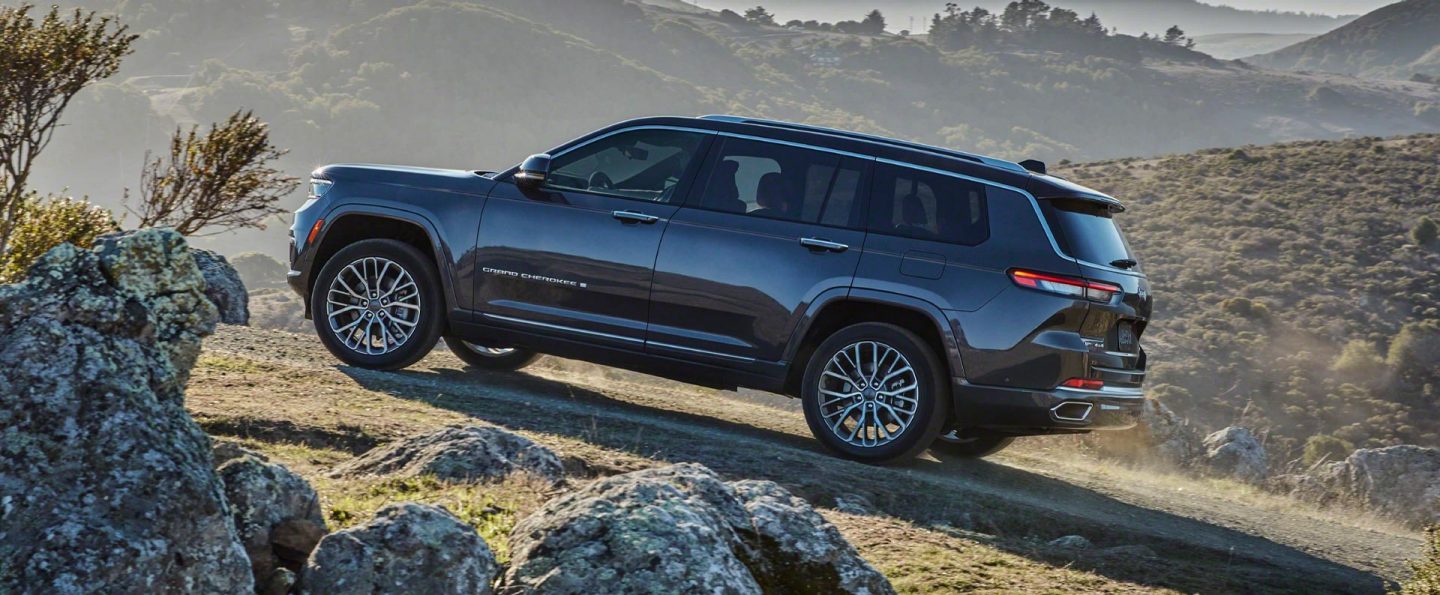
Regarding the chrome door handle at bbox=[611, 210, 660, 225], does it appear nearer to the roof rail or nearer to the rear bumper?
the roof rail

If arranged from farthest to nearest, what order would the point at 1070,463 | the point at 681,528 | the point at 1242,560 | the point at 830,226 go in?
the point at 1070,463
the point at 830,226
the point at 1242,560
the point at 681,528

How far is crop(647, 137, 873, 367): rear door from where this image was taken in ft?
27.3

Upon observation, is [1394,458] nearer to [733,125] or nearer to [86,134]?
[733,125]

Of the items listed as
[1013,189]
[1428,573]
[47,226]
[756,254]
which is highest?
[1013,189]

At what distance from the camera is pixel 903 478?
25.7 ft

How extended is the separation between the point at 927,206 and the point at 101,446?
18.6 ft

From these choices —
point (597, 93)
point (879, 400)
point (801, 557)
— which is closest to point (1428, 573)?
point (879, 400)

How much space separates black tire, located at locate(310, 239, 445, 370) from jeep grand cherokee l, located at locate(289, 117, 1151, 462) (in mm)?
15

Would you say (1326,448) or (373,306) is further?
(1326,448)

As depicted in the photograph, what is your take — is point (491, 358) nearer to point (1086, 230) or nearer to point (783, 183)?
point (783, 183)

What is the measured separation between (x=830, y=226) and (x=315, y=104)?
150 metres

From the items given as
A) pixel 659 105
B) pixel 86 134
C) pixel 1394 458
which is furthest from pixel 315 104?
pixel 1394 458

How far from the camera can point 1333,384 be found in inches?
1219

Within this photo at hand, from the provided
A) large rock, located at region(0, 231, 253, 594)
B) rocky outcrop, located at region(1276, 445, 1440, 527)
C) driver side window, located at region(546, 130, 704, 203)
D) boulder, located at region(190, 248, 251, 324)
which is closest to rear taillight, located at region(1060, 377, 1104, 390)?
driver side window, located at region(546, 130, 704, 203)
